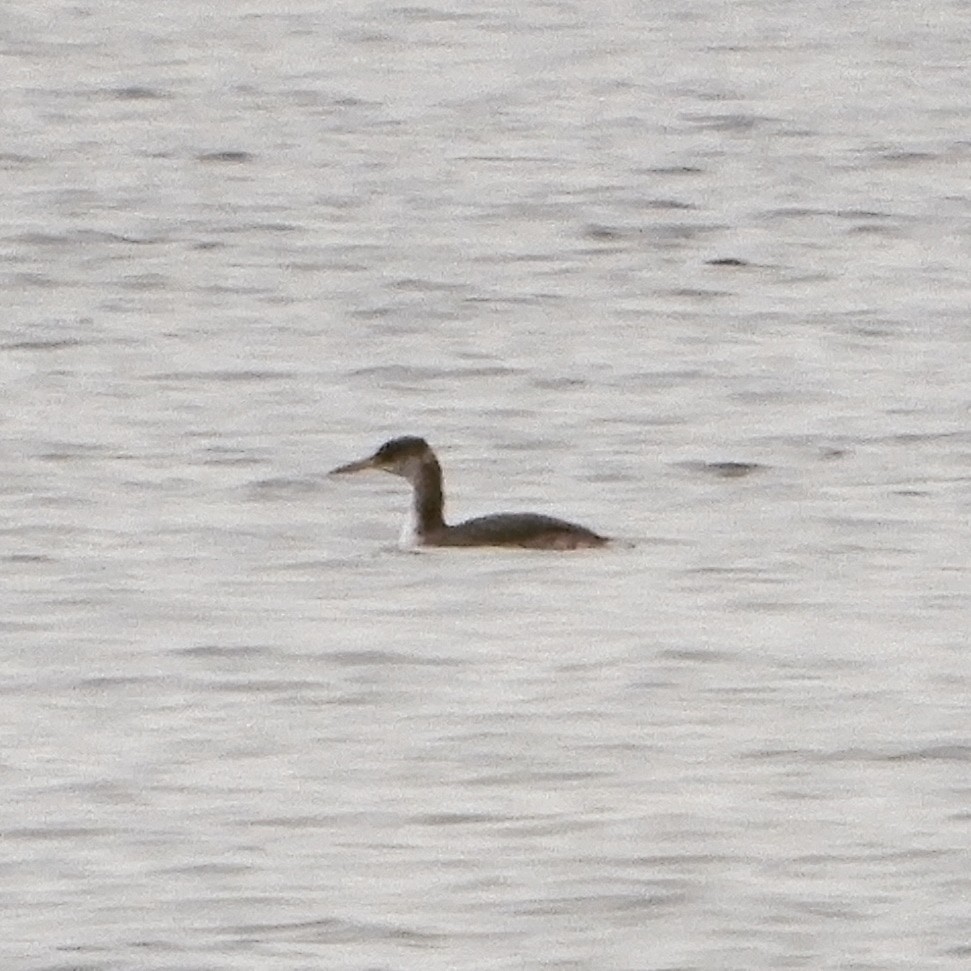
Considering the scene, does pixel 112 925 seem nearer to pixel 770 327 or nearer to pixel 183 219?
pixel 770 327

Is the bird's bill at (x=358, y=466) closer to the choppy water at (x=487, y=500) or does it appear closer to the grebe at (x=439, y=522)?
the grebe at (x=439, y=522)

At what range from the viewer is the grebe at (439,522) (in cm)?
1538

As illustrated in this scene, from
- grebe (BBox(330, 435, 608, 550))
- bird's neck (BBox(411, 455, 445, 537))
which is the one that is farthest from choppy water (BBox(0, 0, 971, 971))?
bird's neck (BBox(411, 455, 445, 537))

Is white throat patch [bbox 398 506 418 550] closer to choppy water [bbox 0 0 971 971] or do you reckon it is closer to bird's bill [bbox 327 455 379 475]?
choppy water [bbox 0 0 971 971]

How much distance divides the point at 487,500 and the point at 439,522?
3.63ft

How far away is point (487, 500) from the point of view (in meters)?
17.0

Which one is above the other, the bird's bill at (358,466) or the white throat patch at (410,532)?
the bird's bill at (358,466)

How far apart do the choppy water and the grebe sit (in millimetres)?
85

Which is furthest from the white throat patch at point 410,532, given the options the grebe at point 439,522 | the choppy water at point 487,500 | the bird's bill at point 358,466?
the bird's bill at point 358,466

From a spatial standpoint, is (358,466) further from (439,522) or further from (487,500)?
(439,522)

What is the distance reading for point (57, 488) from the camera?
55.3ft

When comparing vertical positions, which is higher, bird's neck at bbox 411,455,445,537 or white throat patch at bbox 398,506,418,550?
bird's neck at bbox 411,455,445,537

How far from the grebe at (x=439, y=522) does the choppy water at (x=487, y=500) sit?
85mm

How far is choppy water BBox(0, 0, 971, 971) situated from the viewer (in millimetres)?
11008
